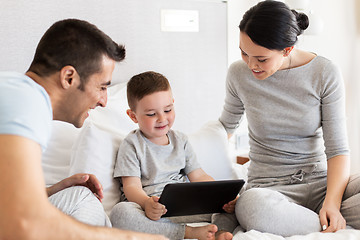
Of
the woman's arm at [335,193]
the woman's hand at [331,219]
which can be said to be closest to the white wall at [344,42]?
the woman's arm at [335,193]

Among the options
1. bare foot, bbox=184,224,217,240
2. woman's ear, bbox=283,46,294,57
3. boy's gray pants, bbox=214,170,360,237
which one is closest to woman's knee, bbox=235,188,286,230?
boy's gray pants, bbox=214,170,360,237

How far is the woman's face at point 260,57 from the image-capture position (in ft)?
4.75

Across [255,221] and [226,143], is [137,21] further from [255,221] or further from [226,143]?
[255,221]

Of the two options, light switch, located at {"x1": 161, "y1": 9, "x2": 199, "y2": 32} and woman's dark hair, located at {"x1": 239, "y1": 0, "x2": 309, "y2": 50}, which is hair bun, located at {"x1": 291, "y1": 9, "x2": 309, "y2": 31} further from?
light switch, located at {"x1": 161, "y1": 9, "x2": 199, "y2": 32}

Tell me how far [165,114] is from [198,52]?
832mm

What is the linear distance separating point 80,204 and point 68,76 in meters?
0.36

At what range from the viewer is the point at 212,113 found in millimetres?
2391

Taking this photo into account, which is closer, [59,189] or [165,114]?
[59,189]

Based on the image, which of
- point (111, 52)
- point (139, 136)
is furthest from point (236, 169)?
point (111, 52)

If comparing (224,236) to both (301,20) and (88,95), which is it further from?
(301,20)

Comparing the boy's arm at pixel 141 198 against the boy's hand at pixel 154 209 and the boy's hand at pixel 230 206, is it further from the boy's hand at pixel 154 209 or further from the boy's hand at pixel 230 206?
the boy's hand at pixel 230 206

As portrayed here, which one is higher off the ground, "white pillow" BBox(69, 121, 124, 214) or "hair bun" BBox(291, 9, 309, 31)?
"hair bun" BBox(291, 9, 309, 31)

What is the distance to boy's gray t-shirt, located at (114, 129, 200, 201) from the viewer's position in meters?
1.51

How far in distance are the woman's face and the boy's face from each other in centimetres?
32
